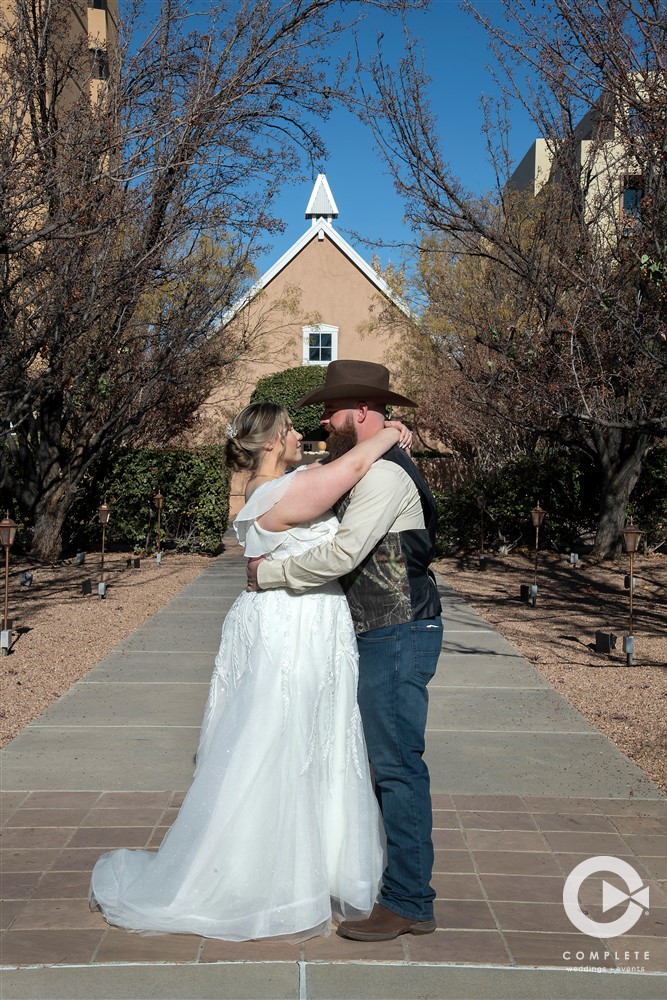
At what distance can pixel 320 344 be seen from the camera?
26.3 metres

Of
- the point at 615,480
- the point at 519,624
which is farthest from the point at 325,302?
the point at 519,624

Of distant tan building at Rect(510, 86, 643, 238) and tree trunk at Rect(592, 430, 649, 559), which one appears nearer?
distant tan building at Rect(510, 86, 643, 238)

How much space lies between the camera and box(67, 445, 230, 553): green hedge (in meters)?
15.4

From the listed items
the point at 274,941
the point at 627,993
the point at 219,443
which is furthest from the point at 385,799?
the point at 219,443

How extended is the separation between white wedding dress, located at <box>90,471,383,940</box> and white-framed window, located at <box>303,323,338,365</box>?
2267 cm

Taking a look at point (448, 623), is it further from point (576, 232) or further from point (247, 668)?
point (247, 668)

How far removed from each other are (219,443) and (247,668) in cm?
1937

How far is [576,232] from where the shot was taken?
11.5m

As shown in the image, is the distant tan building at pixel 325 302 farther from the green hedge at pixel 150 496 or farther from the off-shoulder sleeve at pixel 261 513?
the off-shoulder sleeve at pixel 261 513

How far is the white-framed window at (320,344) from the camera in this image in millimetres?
26031

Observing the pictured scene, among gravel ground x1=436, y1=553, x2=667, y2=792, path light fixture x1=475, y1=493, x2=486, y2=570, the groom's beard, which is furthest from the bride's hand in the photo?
path light fixture x1=475, y1=493, x2=486, y2=570

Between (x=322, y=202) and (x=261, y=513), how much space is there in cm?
2499

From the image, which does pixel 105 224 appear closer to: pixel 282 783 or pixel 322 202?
pixel 282 783

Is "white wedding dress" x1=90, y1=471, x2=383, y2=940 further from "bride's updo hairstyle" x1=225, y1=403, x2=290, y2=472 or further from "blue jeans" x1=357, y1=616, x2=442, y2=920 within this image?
"bride's updo hairstyle" x1=225, y1=403, x2=290, y2=472
